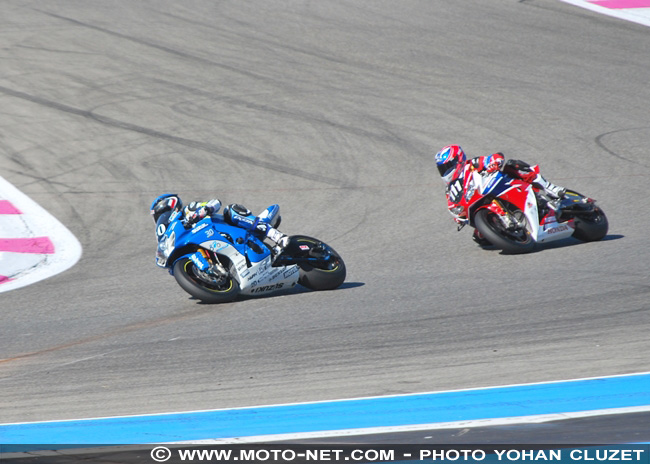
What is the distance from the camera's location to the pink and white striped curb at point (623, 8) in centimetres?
2227

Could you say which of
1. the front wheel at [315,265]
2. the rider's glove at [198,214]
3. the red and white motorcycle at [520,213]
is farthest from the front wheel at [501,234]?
the rider's glove at [198,214]

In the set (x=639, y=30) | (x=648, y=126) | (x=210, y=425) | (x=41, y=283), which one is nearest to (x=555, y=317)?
(x=210, y=425)

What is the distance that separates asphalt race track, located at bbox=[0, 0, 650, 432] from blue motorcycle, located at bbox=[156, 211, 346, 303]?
0.20m

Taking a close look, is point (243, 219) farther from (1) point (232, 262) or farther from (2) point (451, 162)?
(2) point (451, 162)

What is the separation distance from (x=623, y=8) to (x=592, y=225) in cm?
1394

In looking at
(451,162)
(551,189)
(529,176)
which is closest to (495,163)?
(529,176)

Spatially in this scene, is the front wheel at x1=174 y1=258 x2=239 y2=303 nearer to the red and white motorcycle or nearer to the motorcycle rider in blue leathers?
the motorcycle rider in blue leathers

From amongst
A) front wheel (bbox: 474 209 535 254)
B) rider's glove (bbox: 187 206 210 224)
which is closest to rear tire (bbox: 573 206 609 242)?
front wheel (bbox: 474 209 535 254)

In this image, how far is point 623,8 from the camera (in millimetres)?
22922

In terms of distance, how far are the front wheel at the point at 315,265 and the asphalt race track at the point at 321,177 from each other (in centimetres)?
20

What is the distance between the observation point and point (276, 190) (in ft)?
45.7

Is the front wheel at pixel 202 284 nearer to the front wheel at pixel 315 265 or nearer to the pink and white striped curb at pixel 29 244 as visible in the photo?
the front wheel at pixel 315 265

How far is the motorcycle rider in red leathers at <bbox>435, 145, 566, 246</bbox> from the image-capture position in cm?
1082

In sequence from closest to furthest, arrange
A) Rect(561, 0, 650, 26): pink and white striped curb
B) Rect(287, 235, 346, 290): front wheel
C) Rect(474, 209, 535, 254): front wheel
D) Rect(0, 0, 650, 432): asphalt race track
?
Rect(0, 0, 650, 432): asphalt race track
Rect(287, 235, 346, 290): front wheel
Rect(474, 209, 535, 254): front wheel
Rect(561, 0, 650, 26): pink and white striped curb
